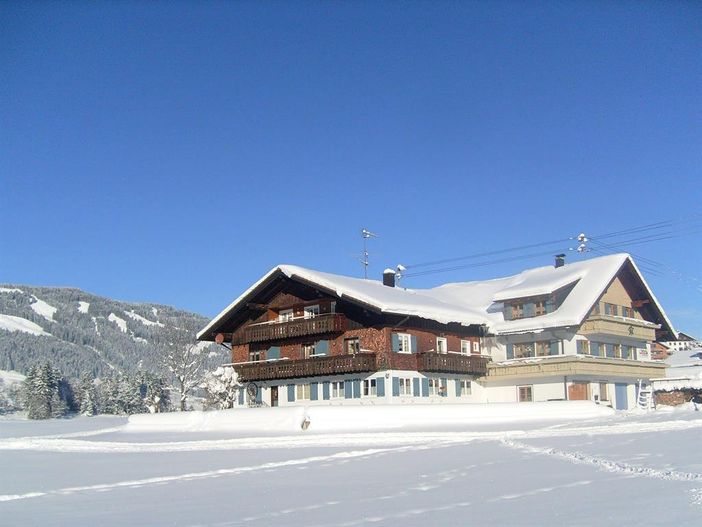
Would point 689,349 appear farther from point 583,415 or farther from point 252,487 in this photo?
point 252,487

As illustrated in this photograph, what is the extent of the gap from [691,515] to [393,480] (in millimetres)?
7049

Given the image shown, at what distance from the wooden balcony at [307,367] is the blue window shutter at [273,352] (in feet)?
3.97

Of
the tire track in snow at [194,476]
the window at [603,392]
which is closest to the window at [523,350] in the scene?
the window at [603,392]

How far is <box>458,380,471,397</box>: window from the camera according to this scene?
165 feet

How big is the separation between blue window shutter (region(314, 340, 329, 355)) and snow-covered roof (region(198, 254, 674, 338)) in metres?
3.73

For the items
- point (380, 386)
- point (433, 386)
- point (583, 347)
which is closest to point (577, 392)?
point (583, 347)

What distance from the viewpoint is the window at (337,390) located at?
4704cm

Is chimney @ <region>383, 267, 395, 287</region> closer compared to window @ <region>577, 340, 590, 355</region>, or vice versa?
window @ <region>577, 340, 590, 355</region>

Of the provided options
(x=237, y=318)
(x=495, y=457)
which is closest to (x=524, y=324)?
(x=237, y=318)

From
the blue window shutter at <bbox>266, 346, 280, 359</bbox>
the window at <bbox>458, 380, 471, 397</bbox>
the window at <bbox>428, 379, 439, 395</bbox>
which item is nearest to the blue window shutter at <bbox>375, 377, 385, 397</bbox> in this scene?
the window at <bbox>428, 379, 439, 395</bbox>

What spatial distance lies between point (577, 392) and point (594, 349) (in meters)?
3.57

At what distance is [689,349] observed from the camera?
77438mm

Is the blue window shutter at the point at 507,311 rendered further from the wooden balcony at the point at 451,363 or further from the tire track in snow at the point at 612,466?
the tire track in snow at the point at 612,466

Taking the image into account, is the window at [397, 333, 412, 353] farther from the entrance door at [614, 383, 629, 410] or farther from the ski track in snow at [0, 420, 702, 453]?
the entrance door at [614, 383, 629, 410]
